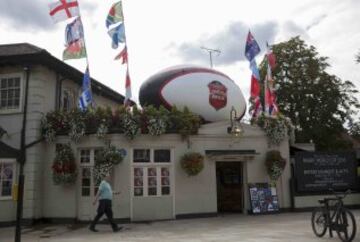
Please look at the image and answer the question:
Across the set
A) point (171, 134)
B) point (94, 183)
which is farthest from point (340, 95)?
point (94, 183)

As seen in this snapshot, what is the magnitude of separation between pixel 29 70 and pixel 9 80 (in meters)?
1.02

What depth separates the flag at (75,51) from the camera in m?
16.6

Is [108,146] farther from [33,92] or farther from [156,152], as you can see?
[33,92]

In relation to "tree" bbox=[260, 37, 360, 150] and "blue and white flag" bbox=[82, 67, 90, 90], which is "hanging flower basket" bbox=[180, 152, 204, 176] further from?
"tree" bbox=[260, 37, 360, 150]

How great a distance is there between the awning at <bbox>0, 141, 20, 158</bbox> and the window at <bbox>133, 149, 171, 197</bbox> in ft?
13.5

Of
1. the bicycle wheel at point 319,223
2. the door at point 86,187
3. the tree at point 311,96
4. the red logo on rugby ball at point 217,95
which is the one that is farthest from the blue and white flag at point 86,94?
the tree at point 311,96

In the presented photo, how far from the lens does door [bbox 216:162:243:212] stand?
18422 mm

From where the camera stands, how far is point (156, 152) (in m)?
16.8

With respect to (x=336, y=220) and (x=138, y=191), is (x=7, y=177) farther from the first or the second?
(x=336, y=220)

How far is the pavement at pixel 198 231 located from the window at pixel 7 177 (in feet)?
4.80

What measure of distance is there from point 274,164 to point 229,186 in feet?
7.16

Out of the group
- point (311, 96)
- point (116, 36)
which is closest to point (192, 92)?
point (116, 36)

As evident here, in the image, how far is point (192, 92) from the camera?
1836cm

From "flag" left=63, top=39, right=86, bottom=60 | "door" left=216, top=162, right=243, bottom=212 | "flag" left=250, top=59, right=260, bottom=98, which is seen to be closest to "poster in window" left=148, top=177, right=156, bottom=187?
"door" left=216, top=162, right=243, bottom=212
